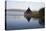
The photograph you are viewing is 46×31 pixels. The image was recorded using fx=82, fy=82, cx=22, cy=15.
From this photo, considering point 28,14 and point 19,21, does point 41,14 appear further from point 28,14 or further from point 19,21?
point 19,21

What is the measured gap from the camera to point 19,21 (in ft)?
5.43

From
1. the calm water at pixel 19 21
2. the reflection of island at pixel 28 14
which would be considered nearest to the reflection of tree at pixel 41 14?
the calm water at pixel 19 21

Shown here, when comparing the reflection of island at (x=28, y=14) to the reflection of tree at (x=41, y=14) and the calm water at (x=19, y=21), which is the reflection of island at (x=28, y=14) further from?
the reflection of tree at (x=41, y=14)

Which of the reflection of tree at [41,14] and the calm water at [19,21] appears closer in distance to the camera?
the calm water at [19,21]

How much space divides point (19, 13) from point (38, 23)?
0.45 m

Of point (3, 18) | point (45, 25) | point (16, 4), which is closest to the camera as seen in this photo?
point (3, 18)

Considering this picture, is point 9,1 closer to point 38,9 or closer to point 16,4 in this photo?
point 16,4

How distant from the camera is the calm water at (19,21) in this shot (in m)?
1.63

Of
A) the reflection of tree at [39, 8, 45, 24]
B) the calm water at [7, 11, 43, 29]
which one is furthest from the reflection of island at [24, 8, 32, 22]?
the reflection of tree at [39, 8, 45, 24]

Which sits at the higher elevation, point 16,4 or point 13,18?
point 16,4

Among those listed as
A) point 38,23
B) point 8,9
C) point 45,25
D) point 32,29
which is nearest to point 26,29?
point 32,29

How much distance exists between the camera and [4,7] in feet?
5.12

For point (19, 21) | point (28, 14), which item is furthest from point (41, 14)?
point (19, 21)

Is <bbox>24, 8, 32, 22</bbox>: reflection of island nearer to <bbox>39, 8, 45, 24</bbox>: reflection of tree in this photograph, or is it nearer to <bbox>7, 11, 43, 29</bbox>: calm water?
<bbox>7, 11, 43, 29</bbox>: calm water
